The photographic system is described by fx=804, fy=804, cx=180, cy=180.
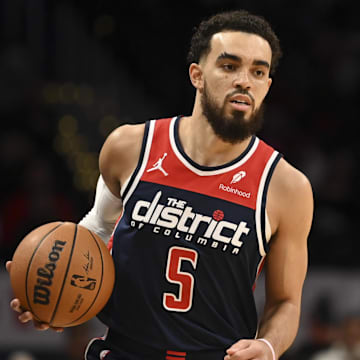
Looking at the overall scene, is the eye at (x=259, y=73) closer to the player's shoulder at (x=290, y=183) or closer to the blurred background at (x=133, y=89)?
the player's shoulder at (x=290, y=183)

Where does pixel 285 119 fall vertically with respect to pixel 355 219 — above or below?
above

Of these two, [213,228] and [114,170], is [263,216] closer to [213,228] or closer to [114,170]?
[213,228]

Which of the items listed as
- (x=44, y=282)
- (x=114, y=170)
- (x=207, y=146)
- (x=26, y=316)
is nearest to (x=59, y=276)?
(x=44, y=282)

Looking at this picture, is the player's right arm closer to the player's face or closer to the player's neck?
the player's neck

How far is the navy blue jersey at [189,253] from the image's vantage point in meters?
3.19

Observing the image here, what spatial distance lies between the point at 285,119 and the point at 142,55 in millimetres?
1756

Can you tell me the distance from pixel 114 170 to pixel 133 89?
562 cm

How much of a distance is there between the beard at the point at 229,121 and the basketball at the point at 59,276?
2.27ft

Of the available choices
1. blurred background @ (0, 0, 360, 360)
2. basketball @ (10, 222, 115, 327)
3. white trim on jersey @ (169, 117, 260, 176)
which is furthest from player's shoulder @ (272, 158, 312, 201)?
blurred background @ (0, 0, 360, 360)

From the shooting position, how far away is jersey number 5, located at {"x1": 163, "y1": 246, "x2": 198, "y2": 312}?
3184mm

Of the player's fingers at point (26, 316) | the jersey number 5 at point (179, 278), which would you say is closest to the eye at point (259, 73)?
the jersey number 5 at point (179, 278)

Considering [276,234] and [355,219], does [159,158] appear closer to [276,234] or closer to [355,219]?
[276,234]

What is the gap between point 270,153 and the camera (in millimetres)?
3371

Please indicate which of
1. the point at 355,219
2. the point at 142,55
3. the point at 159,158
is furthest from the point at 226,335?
the point at 142,55
